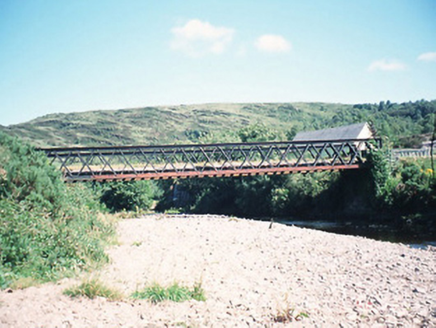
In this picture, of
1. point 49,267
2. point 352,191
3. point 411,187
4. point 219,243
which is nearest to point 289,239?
point 219,243

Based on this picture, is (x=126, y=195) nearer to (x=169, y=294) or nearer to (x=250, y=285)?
(x=250, y=285)

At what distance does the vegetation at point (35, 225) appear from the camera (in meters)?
9.25

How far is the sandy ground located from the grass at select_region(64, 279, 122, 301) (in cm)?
22

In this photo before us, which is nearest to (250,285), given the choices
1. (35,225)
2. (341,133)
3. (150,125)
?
(35,225)

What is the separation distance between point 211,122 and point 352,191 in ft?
521

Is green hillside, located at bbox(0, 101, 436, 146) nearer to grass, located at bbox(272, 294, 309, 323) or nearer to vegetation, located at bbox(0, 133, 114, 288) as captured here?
vegetation, located at bbox(0, 133, 114, 288)

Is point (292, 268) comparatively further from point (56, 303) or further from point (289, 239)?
point (56, 303)

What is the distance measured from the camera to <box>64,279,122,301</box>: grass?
7.98m

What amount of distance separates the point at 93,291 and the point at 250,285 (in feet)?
14.4

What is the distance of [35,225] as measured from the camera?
33.8 feet

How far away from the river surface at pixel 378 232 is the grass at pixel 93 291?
59.6 ft

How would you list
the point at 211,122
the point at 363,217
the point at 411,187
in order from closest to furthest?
the point at 411,187 → the point at 363,217 → the point at 211,122

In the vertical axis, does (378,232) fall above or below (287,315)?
below

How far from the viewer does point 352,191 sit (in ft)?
122
